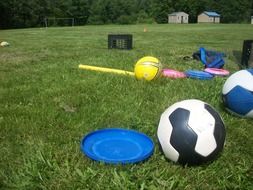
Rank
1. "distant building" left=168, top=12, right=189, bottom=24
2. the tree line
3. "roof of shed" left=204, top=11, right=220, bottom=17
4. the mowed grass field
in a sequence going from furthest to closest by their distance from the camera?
"roof of shed" left=204, top=11, right=220, bottom=17
"distant building" left=168, top=12, right=189, bottom=24
the tree line
the mowed grass field

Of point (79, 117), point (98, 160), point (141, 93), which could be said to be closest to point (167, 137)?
point (98, 160)

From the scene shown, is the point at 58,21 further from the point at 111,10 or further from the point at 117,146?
the point at 117,146

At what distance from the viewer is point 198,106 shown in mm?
2789

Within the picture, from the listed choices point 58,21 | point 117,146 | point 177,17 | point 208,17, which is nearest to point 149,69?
point 117,146

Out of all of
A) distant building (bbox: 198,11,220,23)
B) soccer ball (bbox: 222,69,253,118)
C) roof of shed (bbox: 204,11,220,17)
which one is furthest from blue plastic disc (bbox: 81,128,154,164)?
roof of shed (bbox: 204,11,220,17)

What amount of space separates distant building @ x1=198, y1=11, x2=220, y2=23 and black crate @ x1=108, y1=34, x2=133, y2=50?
6827 cm

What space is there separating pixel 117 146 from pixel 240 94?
160 centimetres

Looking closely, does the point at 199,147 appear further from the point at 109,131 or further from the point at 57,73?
the point at 57,73

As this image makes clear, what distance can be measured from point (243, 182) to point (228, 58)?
622 cm

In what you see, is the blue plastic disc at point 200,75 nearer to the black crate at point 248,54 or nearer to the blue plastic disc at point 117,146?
the black crate at point 248,54

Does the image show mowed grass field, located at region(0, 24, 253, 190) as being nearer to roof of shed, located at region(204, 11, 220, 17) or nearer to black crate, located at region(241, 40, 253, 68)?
black crate, located at region(241, 40, 253, 68)

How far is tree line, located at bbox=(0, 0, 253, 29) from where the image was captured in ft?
147

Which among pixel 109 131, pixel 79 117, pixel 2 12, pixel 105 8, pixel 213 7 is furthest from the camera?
pixel 213 7

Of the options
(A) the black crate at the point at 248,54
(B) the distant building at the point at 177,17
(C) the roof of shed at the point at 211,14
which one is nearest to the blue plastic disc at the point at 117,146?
(A) the black crate at the point at 248,54
